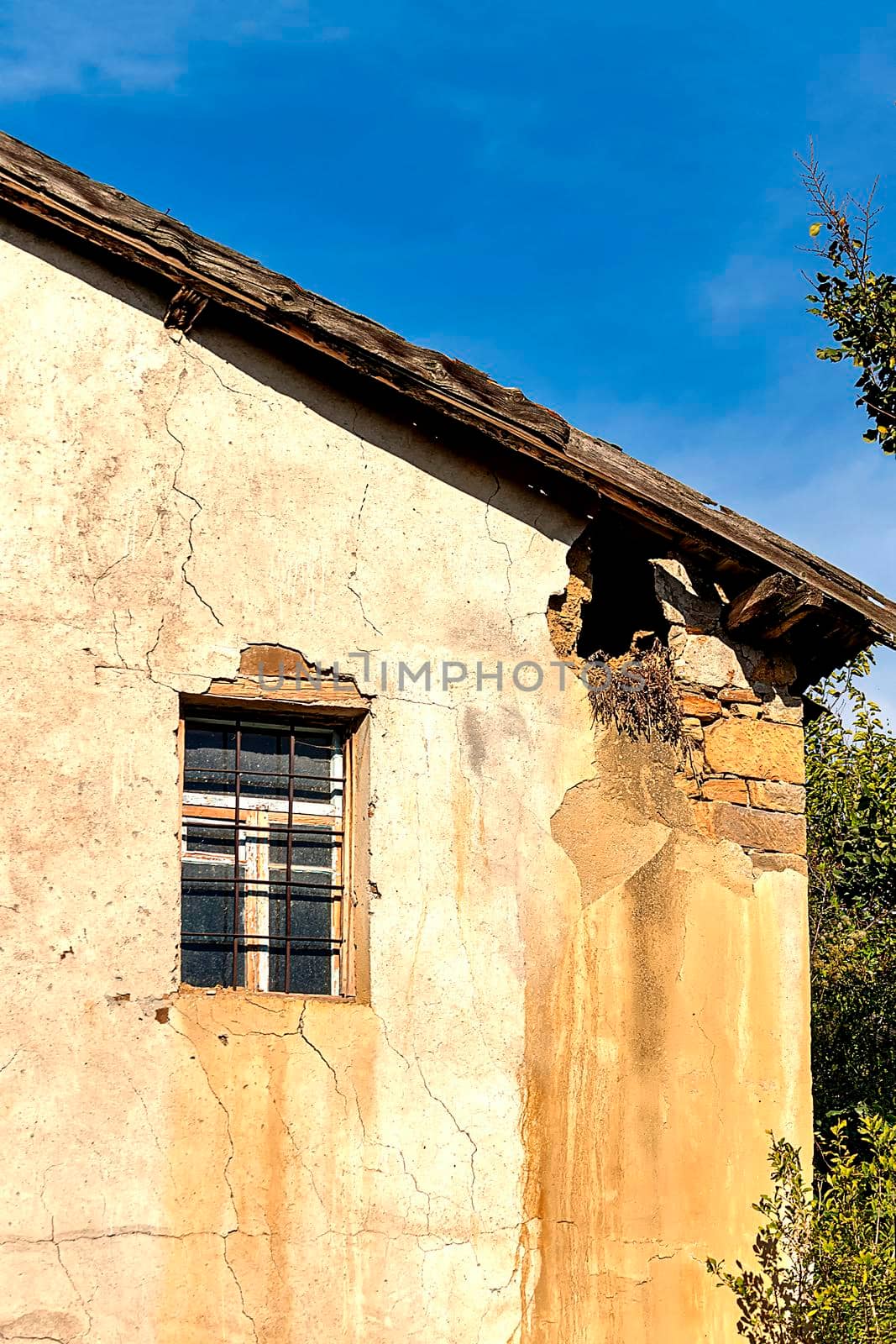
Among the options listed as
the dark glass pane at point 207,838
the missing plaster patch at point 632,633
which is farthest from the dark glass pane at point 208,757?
the missing plaster patch at point 632,633

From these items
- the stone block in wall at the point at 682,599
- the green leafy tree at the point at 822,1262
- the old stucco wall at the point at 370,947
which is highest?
the stone block in wall at the point at 682,599

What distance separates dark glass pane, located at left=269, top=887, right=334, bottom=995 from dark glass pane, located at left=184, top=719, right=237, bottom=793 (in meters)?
0.47

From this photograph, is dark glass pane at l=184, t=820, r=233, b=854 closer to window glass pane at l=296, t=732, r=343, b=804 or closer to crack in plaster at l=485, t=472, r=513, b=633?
window glass pane at l=296, t=732, r=343, b=804

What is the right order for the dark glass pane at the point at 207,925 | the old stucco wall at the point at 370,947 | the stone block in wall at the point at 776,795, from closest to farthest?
the old stucco wall at the point at 370,947
the dark glass pane at the point at 207,925
the stone block in wall at the point at 776,795

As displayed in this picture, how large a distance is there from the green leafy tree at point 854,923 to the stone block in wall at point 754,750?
4.57 m

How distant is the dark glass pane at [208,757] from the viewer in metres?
5.90

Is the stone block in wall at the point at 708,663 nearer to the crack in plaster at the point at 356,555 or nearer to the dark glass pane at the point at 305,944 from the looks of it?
the crack in plaster at the point at 356,555

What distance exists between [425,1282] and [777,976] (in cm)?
200

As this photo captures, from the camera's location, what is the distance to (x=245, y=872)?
590 cm

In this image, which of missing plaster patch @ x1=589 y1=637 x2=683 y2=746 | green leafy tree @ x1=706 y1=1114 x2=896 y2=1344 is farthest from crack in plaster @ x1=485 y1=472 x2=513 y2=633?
green leafy tree @ x1=706 y1=1114 x2=896 y2=1344

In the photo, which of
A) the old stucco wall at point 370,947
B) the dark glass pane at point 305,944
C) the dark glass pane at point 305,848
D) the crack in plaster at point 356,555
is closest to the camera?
the old stucco wall at point 370,947

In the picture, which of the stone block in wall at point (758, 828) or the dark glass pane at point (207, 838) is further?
the stone block in wall at point (758, 828)

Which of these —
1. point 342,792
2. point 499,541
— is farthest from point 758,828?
point 342,792

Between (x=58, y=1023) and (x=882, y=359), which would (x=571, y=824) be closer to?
(x=58, y=1023)
